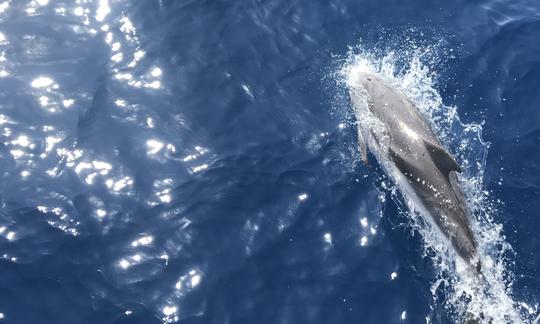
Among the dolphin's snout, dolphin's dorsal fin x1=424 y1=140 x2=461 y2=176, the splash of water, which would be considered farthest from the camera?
the dolphin's snout

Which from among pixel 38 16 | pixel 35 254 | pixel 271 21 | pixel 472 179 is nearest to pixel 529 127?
pixel 472 179

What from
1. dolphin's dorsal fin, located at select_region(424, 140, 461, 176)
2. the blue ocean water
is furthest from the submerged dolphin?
the blue ocean water

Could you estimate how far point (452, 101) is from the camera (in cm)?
1270

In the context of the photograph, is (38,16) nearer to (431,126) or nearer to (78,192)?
(78,192)

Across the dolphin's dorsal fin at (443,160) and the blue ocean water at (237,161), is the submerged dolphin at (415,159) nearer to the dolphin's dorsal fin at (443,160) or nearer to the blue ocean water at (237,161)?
the dolphin's dorsal fin at (443,160)

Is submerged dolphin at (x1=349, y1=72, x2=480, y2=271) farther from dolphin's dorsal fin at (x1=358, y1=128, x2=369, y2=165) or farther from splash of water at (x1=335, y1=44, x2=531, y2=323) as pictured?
splash of water at (x1=335, y1=44, x2=531, y2=323)

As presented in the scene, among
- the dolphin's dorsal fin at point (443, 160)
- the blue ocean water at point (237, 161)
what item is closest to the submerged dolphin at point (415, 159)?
the dolphin's dorsal fin at point (443, 160)

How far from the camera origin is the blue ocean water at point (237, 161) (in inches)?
375

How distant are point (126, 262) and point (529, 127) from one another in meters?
9.67

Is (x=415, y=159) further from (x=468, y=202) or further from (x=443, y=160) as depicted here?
(x=468, y=202)

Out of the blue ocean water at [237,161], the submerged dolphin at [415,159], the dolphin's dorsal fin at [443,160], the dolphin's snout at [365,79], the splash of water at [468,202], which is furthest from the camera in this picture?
the dolphin's snout at [365,79]

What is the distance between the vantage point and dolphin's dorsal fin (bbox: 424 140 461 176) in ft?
34.1

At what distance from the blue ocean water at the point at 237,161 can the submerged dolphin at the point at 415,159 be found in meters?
0.37

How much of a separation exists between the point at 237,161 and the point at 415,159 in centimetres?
373
